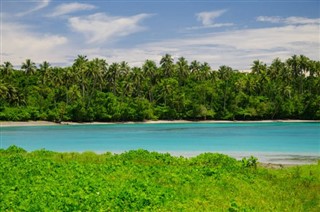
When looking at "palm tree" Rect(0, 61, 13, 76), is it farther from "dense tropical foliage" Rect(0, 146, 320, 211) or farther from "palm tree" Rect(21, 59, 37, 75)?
"dense tropical foliage" Rect(0, 146, 320, 211)

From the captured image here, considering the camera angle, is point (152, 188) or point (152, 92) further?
point (152, 92)

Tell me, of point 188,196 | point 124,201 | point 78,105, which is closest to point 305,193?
point 188,196

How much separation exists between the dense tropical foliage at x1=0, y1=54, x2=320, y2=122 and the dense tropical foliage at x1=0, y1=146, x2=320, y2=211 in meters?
93.0

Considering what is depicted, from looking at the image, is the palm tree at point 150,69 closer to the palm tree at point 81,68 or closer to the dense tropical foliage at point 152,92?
the dense tropical foliage at point 152,92

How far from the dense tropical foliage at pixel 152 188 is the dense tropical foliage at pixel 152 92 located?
9303 centimetres

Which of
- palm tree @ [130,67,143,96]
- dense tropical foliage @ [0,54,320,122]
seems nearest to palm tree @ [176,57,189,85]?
dense tropical foliage @ [0,54,320,122]

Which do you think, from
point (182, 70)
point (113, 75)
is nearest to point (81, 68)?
point (113, 75)

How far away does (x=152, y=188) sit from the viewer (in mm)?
14242

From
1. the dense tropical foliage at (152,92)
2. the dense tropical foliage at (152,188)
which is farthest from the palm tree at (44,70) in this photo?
the dense tropical foliage at (152,188)

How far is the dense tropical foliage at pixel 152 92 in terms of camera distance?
378ft

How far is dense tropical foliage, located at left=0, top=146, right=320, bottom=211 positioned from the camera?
480 inches

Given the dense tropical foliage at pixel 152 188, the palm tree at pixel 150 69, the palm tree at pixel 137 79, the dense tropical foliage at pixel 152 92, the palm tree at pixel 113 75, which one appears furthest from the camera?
the palm tree at pixel 150 69

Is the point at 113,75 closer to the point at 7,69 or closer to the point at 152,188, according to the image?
the point at 7,69

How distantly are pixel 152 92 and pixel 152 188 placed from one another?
115m
